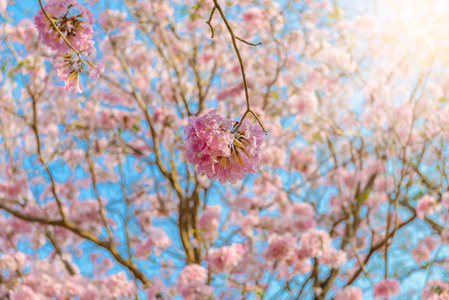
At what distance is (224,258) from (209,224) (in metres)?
0.61

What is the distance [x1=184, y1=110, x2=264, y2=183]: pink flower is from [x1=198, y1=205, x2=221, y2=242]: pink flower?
3.15 metres

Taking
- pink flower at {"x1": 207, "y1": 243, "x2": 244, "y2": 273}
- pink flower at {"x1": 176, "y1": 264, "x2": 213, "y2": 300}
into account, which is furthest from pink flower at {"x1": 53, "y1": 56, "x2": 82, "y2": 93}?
pink flower at {"x1": 207, "y1": 243, "x2": 244, "y2": 273}

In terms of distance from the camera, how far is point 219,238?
4621 mm

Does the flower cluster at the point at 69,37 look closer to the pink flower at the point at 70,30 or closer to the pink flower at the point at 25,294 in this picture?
the pink flower at the point at 70,30

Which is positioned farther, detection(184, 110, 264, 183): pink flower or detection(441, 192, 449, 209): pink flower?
detection(441, 192, 449, 209): pink flower

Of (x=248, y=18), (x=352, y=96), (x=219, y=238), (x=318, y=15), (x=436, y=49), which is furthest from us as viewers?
(x=352, y=96)

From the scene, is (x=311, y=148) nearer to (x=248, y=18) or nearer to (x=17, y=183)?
(x=248, y=18)

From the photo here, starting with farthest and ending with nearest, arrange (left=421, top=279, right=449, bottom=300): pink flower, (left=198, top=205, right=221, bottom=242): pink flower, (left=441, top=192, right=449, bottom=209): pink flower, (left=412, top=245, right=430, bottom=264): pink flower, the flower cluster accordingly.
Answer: (left=412, top=245, right=430, bottom=264): pink flower
(left=198, top=205, right=221, bottom=242): pink flower
(left=441, top=192, right=449, bottom=209): pink flower
(left=421, top=279, right=449, bottom=300): pink flower
the flower cluster

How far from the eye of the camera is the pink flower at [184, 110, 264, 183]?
1062 mm

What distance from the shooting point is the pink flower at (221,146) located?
106cm

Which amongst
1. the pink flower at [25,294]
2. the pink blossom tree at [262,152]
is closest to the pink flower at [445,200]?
the pink blossom tree at [262,152]

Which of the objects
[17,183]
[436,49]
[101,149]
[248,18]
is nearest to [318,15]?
[248,18]

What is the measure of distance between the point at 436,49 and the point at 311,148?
8.20 feet

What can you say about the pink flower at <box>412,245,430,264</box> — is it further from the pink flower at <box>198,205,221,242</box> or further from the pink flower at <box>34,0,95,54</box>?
the pink flower at <box>34,0,95,54</box>
